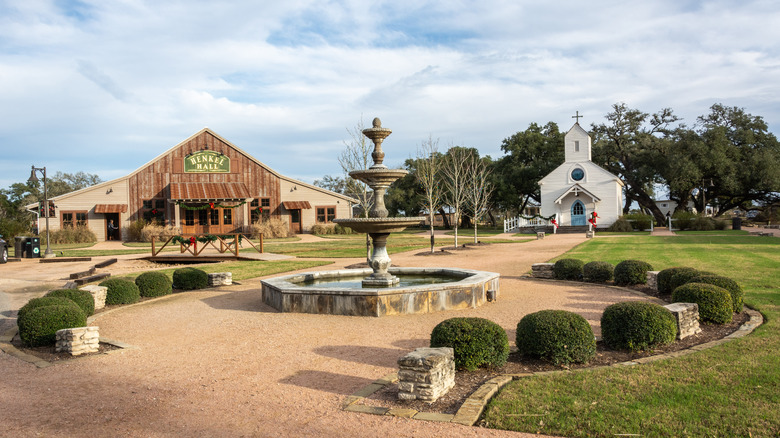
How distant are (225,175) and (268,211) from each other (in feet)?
13.7

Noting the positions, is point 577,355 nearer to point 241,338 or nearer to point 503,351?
point 503,351

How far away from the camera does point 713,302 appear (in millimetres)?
8203

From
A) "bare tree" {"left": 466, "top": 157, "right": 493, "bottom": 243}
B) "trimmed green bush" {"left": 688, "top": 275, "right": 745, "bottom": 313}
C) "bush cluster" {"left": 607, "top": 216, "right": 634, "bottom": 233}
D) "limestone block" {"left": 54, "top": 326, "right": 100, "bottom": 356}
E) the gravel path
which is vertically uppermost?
"bare tree" {"left": 466, "top": 157, "right": 493, "bottom": 243}

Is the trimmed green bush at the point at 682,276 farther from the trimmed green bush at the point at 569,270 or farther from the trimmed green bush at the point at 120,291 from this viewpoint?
the trimmed green bush at the point at 120,291

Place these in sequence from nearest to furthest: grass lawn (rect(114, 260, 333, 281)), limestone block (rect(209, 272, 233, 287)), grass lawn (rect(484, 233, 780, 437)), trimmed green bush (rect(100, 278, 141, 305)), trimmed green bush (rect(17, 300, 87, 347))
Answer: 1. grass lawn (rect(484, 233, 780, 437))
2. trimmed green bush (rect(17, 300, 87, 347))
3. trimmed green bush (rect(100, 278, 141, 305))
4. limestone block (rect(209, 272, 233, 287))
5. grass lawn (rect(114, 260, 333, 281))

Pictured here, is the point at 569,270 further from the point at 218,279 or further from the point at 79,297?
the point at 79,297

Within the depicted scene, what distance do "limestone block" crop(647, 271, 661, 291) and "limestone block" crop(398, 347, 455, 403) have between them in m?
8.26

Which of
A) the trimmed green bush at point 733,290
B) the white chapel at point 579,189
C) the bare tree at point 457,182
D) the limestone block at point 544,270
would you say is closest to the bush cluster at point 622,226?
the white chapel at point 579,189

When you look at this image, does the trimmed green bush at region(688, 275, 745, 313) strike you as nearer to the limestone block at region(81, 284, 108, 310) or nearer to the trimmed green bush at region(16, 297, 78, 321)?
the trimmed green bush at region(16, 297, 78, 321)

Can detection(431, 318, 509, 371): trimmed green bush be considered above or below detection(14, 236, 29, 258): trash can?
below

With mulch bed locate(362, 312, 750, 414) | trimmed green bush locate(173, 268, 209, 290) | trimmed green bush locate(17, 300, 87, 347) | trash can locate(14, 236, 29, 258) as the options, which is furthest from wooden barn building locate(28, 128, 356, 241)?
mulch bed locate(362, 312, 750, 414)

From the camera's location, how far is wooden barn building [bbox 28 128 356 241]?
38219mm

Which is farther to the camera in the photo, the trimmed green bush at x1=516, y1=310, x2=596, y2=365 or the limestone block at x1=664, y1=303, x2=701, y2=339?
the limestone block at x1=664, y1=303, x2=701, y2=339

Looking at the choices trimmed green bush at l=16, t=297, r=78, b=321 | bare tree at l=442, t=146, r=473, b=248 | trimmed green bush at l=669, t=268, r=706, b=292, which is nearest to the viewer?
trimmed green bush at l=16, t=297, r=78, b=321
